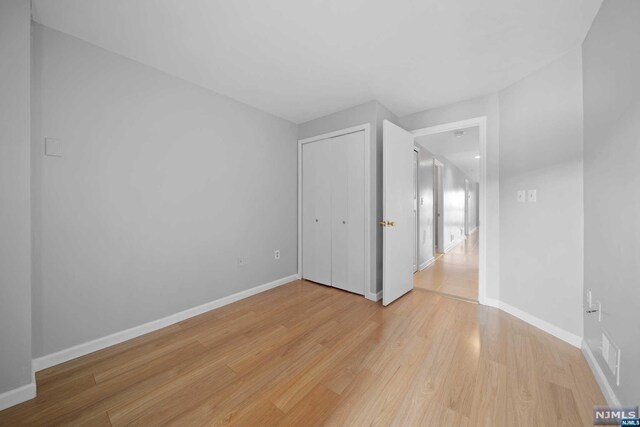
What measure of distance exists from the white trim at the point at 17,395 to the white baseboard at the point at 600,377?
3264 millimetres

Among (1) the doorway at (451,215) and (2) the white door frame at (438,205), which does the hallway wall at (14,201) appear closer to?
(1) the doorway at (451,215)

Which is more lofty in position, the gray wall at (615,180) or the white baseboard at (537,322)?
the gray wall at (615,180)

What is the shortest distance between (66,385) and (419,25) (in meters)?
3.34

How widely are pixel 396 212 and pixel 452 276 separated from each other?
1.84 meters

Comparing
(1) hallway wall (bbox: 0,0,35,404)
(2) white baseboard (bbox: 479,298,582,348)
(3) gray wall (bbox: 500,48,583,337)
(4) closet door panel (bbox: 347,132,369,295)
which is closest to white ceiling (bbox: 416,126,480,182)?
(3) gray wall (bbox: 500,48,583,337)

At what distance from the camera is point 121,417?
47.2 inches

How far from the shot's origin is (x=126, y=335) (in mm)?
1893

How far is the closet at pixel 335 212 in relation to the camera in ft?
9.21

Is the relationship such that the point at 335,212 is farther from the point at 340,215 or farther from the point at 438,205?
the point at 438,205

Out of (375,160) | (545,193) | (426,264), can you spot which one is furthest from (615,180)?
(426,264)

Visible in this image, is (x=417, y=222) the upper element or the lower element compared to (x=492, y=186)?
lower

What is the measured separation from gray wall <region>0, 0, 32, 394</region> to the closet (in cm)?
253

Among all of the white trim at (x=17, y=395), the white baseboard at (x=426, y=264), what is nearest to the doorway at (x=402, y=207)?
the white baseboard at (x=426, y=264)

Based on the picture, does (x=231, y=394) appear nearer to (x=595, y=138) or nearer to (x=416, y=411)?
(x=416, y=411)
